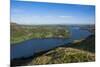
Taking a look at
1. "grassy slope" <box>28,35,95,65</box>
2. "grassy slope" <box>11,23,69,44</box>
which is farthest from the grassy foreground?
"grassy slope" <box>11,23,69,44</box>

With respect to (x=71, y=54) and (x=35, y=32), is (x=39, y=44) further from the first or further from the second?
(x=71, y=54)

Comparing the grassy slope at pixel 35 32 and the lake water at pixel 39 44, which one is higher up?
the grassy slope at pixel 35 32

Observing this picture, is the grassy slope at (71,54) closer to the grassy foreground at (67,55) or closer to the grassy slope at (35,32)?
the grassy foreground at (67,55)

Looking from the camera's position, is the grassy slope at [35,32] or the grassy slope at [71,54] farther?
the grassy slope at [71,54]

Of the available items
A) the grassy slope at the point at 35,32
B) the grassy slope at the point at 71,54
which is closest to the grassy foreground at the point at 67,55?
the grassy slope at the point at 71,54

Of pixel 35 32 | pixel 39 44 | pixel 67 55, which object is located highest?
pixel 35 32

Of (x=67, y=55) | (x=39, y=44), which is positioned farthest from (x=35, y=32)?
(x=67, y=55)
